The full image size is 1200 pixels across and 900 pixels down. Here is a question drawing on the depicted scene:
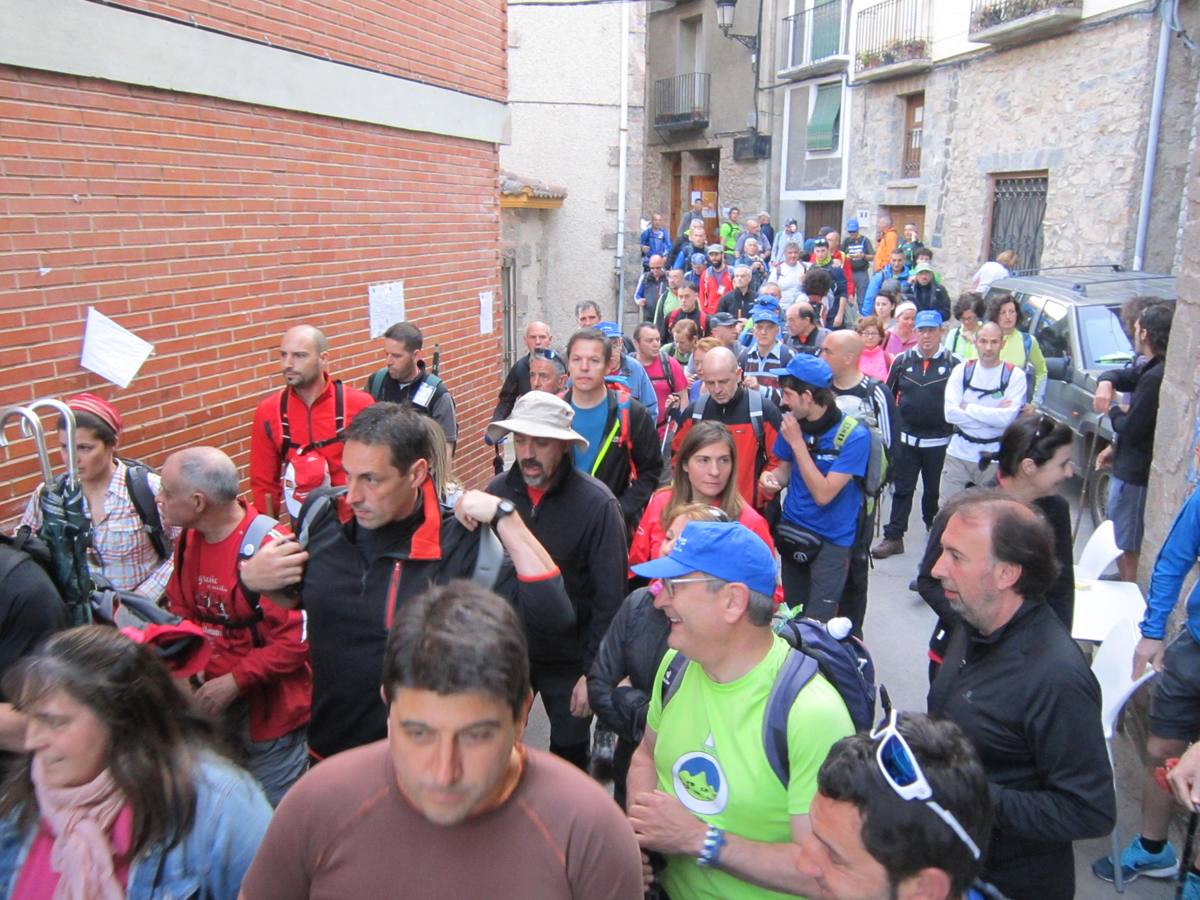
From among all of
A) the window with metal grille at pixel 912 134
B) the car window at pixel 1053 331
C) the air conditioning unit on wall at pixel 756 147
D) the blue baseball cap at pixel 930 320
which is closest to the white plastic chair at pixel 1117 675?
the blue baseball cap at pixel 930 320

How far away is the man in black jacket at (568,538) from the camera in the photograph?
3.53 m

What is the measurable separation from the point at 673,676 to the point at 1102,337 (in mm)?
7768

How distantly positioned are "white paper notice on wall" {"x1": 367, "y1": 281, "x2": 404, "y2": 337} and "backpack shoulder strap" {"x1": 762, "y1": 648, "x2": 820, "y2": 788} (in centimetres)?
489

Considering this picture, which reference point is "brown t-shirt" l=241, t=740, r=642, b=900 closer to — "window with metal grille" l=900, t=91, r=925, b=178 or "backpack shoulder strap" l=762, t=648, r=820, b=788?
"backpack shoulder strap" l=762, t=648, r=820, b=788

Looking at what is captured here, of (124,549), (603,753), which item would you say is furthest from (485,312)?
(603,753)

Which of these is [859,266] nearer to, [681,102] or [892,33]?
[892,33]

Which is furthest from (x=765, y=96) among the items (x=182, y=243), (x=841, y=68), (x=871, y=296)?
(x=182, y=243)

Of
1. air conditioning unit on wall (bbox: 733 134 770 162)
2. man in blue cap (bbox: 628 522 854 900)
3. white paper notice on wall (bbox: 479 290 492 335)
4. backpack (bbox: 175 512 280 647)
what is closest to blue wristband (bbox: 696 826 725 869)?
man in blue cap (bbox: 628 522 854 900)

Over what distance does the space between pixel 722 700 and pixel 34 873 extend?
154 centimetres

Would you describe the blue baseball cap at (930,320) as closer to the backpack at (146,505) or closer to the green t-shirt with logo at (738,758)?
the green t-shirt with logo at (738,758)

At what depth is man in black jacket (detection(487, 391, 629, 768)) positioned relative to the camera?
139 inches

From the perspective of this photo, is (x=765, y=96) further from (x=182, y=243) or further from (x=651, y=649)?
(x=651, y=649)

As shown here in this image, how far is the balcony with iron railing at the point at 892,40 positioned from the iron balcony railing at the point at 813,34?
1.83 metres

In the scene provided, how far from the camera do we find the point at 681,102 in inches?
1135
